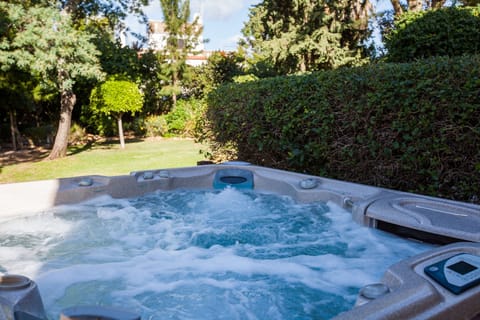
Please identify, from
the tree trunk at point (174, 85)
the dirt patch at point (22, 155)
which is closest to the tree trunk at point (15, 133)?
the dirt patch at point (22, 155)

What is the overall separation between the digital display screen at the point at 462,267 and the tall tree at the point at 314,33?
10.1m

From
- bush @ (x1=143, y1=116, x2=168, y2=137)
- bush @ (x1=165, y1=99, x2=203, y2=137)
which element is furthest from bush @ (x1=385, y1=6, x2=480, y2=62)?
bush @ (x1=143, y1=116, x2=168, y2=137)

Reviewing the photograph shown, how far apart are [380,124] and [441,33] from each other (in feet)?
11.0

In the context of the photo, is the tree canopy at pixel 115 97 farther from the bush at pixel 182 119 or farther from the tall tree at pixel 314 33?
the tall tree at pixel 314 33

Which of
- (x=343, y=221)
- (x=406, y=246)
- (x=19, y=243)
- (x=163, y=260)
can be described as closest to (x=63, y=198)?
(x=19, y=243)

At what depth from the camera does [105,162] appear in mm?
8219

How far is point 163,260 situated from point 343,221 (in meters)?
1.38

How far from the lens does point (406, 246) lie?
2555mm

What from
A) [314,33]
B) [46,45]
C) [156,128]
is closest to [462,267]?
[46,45]

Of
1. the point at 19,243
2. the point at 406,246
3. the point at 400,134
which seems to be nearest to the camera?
the point at 406,246

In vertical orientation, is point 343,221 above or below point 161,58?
below

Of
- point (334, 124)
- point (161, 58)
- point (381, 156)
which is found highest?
point (161, 58)

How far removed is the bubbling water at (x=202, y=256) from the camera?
2.06 m

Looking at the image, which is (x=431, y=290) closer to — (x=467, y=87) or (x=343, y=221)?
(x=343, y=221)
